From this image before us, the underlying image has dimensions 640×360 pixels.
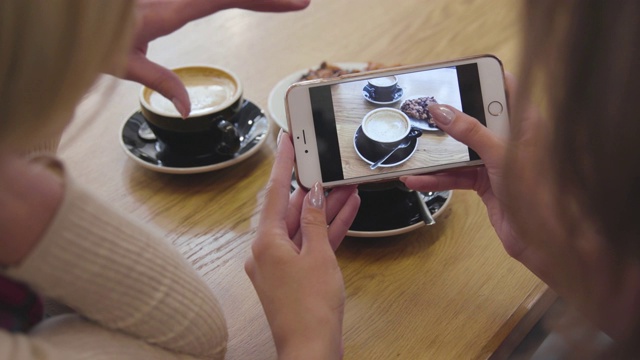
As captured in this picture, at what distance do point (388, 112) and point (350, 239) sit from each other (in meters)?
0.16

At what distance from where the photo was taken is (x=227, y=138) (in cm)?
86

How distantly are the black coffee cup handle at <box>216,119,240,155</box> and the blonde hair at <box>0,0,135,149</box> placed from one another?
0.41 metres

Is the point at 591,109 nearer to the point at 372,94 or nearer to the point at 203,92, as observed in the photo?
the point at 372,94

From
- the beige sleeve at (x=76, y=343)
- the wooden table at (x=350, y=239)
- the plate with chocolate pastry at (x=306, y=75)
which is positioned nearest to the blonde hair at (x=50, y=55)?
the wooden table at (x=350, y=239)

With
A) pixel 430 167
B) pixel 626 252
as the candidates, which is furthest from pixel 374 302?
pixel 626 252

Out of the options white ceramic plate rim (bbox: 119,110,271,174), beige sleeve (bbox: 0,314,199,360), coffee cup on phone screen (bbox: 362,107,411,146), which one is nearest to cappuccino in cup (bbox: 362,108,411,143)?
coffee cup on phone screen (bbox: 362,107,411,146)

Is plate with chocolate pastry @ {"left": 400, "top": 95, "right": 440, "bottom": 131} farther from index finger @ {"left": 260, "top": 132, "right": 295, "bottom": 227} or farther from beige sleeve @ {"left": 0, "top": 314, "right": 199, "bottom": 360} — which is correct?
beige sleeve @ {"left": 0, "top": 314, "right": 199, "bottom": 360}

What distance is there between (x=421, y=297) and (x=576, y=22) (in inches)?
15.9

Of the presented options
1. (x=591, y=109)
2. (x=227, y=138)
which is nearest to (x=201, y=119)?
(x=227, y=138)

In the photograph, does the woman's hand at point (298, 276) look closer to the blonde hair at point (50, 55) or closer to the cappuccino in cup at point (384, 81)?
the cappuccino in cup at point (384, 81)

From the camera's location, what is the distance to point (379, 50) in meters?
1.13

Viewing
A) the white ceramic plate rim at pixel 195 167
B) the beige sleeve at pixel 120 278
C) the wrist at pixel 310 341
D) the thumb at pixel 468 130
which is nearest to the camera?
the beige sleeve at pixel 120 278

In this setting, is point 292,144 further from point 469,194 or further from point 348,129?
point 469,194

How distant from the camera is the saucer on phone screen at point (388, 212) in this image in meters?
0.76
